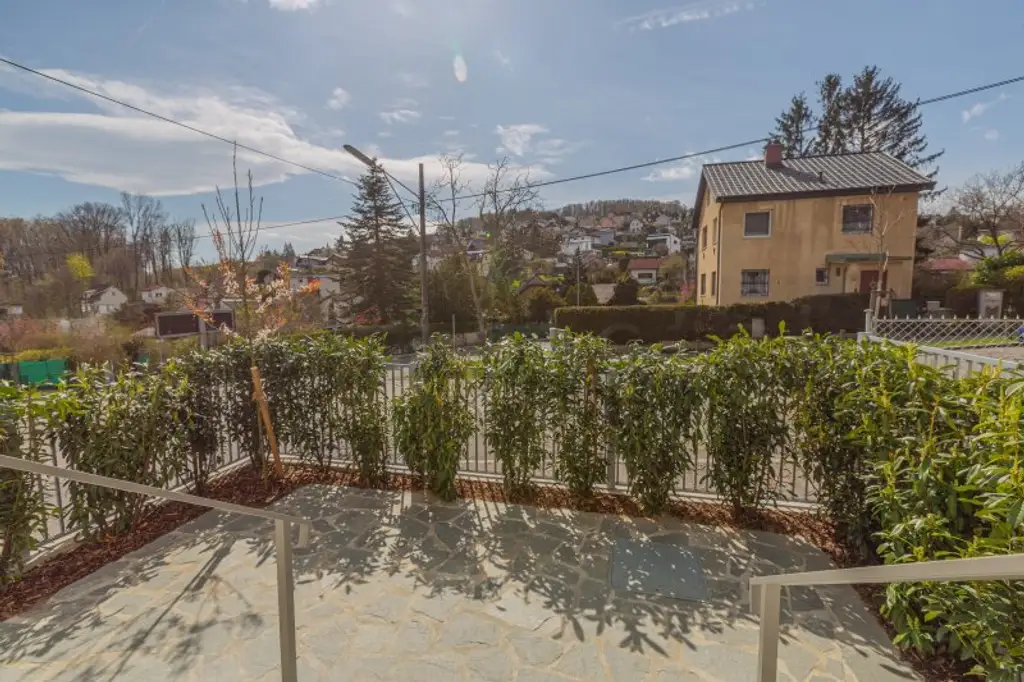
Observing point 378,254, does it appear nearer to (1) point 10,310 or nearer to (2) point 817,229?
(1) point 10,310

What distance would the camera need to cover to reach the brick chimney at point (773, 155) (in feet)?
69.4

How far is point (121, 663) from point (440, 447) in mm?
2368

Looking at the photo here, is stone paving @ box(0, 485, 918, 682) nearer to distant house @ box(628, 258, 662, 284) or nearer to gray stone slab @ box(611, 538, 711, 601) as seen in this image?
gray stone slab @ box(611, 538, 711, 601)

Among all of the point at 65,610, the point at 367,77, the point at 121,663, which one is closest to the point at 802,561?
the point at 121,663

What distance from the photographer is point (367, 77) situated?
712cm

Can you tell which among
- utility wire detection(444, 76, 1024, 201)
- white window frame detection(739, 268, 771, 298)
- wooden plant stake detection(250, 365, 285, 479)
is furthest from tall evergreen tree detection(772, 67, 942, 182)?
wooden plant stake detection(250, 365, 285, 479)

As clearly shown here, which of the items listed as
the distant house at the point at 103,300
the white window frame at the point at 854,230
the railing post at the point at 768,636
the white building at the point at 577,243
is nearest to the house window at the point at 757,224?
the white window frame at the point at 854,230

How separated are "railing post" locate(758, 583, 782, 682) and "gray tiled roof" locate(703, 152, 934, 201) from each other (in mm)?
20708

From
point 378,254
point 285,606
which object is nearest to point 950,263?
point 378,254

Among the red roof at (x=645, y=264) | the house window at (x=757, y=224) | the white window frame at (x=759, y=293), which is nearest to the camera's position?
the house window at (x=757, y=224)

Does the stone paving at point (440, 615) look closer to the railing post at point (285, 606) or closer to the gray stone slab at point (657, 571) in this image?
the gray stone slab at point (657, 571)

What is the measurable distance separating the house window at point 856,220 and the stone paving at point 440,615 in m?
20.7

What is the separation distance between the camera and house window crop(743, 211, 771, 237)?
64.4 ft

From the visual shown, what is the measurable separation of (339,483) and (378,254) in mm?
23981
